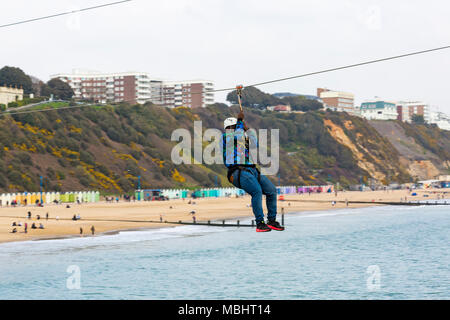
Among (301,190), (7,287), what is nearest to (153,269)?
(7,287)

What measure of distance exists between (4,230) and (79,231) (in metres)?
9.99

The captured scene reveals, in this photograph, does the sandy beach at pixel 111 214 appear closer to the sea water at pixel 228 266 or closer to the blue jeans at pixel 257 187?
the sea water at pixel 228 266

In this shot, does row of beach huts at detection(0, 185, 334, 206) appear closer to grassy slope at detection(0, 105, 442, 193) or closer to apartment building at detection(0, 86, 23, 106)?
grassy slope at detection(0, 105, 442, 193)

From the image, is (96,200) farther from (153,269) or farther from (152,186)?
(153,269)

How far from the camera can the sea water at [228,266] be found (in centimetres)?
5559

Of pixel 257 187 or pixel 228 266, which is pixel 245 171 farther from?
pixel 228 266

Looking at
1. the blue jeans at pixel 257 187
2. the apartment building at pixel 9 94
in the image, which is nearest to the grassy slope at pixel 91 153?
the apartment building at pixel 9 94

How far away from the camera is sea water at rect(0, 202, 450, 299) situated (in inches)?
2189

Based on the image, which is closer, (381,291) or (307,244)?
(381,291)

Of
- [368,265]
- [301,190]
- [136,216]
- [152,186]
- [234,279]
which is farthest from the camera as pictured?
[301,190]

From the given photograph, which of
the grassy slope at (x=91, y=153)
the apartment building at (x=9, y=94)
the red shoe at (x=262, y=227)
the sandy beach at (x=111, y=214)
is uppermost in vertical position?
the apartment building at (x=9, y=94)

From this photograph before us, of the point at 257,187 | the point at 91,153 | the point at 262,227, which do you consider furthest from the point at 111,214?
the point at 257,187

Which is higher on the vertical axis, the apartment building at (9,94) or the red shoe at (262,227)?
the apartment building at (9,94)
